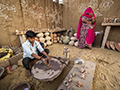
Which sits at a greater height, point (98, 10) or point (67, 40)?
point (98, 10)

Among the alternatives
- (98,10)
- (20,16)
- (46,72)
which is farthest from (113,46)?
(20,16)

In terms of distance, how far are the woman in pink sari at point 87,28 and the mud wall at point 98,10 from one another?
126 centimetres

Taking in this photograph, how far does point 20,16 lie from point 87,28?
12.2ft

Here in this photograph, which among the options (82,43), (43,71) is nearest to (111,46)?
(82,43)

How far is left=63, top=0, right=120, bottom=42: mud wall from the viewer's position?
3.43 metres

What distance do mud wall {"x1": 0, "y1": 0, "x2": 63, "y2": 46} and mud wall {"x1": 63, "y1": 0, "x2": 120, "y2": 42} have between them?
4.99ft

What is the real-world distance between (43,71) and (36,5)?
420 cm

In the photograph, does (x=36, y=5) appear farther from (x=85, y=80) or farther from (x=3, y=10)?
(x=85, y=80)

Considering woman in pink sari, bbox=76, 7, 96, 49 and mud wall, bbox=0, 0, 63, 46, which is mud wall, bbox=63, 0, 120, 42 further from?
mud wall, bbox=0, 0, 63, 46

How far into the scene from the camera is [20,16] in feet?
10.6

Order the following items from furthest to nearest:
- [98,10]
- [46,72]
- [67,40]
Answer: [67,40] → [98,10] → [46,72]

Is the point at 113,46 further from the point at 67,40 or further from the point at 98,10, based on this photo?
the point at 67,40

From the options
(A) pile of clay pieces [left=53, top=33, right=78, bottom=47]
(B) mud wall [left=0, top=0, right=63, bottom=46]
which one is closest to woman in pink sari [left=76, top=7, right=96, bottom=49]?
(A) pile of clay pieces [left=53, top=33, right=78, bottom=47]

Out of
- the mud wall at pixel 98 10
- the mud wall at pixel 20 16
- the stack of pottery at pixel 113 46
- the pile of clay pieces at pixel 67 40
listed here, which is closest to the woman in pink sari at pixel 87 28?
the pile of clay pieces at pixel 67 40
